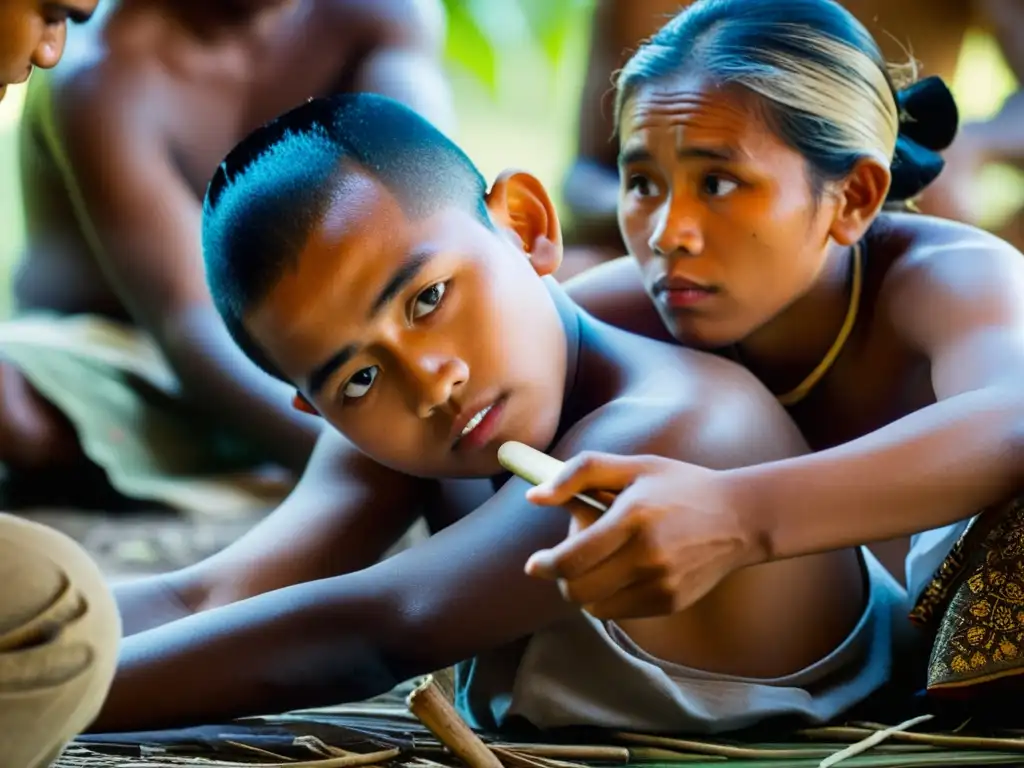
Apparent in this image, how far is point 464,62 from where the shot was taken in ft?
5.85

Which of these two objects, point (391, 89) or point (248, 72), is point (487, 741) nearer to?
point (391, 89)

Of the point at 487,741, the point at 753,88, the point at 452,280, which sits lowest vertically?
the point at 487,741

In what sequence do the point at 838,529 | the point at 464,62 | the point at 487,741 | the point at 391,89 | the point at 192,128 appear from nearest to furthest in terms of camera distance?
the point at 838,529 → the point at 487,741 → the point at 391,89 → the point at 192,128 → the point at 464,62

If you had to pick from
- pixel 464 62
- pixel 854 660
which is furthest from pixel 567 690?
pixel 464 62

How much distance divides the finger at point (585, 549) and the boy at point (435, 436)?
13 centimetres

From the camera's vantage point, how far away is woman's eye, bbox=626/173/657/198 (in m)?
0.86

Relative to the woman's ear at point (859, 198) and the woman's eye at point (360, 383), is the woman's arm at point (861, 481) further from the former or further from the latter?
the woman's eye at point (360, 383)

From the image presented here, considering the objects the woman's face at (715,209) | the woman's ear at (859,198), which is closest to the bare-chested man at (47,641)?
the woman's face at (715,209)

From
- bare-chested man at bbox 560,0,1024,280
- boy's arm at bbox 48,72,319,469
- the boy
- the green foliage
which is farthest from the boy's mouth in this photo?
the green foliage

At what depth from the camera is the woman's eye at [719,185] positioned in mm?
825

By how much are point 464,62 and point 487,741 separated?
1167 mm

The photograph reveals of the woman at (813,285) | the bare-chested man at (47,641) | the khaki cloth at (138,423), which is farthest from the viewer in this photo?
the khaki cloth at (138,423)

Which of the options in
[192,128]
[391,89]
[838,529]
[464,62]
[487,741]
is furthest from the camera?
[464,62]

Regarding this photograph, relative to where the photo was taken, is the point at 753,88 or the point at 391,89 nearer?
the point at 753,88
